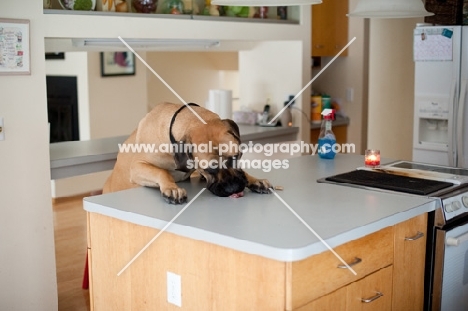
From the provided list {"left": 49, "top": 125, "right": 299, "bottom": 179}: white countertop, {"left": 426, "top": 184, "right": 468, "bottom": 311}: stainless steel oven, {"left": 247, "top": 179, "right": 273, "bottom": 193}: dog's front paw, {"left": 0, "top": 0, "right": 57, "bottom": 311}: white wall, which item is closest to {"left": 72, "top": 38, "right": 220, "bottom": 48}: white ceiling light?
{"left": 0, "top": 0, "right": 57, "bottom": 311}: white wall

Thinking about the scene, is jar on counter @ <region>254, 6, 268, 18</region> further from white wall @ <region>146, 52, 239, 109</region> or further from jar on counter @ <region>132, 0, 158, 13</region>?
white wall @ <region>146, 52, 239, 109</region>

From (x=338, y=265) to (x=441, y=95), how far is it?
9.15 ft

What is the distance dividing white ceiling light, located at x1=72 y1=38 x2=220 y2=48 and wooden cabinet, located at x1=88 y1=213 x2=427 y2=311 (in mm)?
1489

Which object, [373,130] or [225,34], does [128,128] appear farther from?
[225,34]

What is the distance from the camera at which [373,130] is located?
20.3 feet

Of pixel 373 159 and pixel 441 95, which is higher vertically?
pixel 441 95

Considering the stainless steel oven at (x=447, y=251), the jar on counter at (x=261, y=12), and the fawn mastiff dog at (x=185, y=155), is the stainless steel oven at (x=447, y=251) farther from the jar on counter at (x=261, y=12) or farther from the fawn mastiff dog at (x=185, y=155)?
the jar on counter at (x=261, y=12)

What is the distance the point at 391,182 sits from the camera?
8.82ft

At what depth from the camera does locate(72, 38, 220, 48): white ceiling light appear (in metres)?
3.59

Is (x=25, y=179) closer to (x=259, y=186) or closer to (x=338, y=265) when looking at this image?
(x=259, y=186)

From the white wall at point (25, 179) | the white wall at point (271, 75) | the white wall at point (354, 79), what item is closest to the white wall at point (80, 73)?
the white wall at point (271, 75)

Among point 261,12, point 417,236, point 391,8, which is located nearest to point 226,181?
point 417,236

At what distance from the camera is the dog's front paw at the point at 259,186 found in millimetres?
2516

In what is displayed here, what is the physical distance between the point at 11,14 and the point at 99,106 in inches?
147
